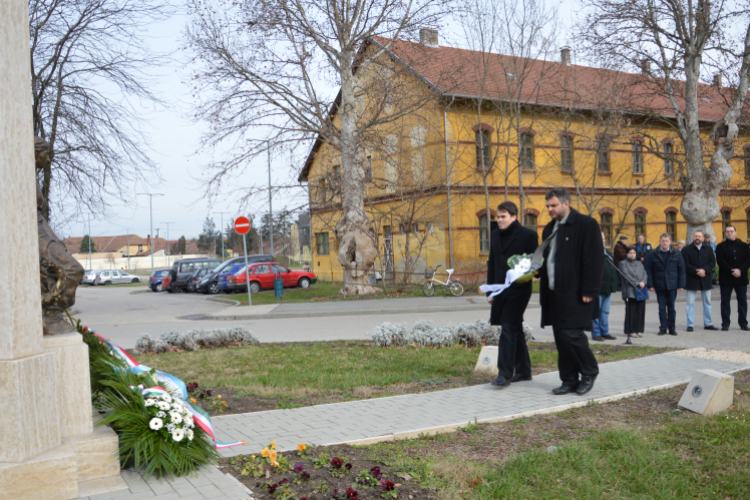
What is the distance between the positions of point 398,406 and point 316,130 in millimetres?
17840

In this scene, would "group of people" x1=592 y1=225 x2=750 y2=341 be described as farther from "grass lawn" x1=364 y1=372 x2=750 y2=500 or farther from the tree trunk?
the tree trunk

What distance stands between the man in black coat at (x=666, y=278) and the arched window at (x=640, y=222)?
25.5 metres

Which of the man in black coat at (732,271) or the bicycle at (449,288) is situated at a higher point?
the man in black coat at (732,271)

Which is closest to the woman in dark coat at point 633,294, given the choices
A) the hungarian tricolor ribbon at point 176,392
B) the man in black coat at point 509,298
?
the man in black coat at point 509,298

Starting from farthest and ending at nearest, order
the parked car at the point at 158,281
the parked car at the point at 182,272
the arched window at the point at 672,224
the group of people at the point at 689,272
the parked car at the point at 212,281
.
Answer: the parked car at the point at 158,281
the parked car at the point at 182,272
the arched window at the point at 672,224
the parked car at the point at 212,281
the group of people at the point at 689,272

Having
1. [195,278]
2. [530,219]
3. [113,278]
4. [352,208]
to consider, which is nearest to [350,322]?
[352,208]

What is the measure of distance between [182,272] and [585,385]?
34691 millimetres

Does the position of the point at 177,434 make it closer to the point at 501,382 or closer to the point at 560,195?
the point at 501,382

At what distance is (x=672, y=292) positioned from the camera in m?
12.5

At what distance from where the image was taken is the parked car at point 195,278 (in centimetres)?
3650

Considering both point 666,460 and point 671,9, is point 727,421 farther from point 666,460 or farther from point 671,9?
point 671,9

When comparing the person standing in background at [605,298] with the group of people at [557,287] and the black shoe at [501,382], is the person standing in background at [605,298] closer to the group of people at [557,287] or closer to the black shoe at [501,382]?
the group of people at [557,287]

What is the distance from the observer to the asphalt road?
12.0 metres

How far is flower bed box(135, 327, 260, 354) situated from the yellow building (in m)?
13.0
